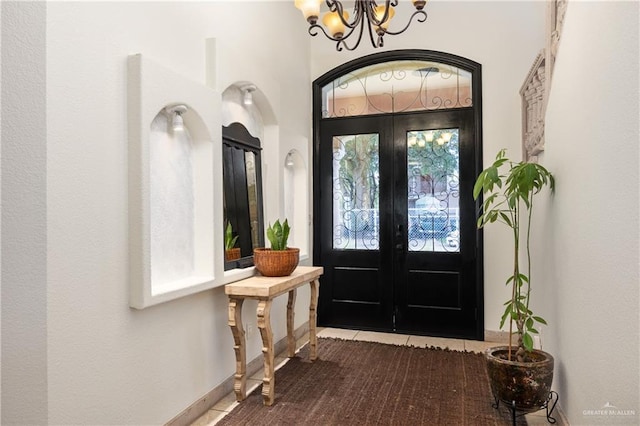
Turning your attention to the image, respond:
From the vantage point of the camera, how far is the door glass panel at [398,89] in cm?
431

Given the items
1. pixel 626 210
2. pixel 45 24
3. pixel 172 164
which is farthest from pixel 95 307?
pixel 626 210

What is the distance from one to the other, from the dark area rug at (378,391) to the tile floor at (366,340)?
8 centimetres

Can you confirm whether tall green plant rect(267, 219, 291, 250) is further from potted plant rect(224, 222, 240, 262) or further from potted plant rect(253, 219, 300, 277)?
potted plant rect(224, 222, 240, 262)

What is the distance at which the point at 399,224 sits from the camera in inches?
172

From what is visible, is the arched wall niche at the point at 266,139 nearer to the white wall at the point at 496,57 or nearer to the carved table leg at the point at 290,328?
the carved table leg at the point at 290,328

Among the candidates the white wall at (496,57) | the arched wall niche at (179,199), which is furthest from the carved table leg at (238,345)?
the white wall at (496,57)

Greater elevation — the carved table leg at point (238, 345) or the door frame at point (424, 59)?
the door frame at point (424, 59)

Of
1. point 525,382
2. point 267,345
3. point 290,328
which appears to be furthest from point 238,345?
point 525,382

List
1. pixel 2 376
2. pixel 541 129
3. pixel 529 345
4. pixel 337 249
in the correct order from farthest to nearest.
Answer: pixel 337 249
pixel 541 129
pixel 529 345
pixel 2 376

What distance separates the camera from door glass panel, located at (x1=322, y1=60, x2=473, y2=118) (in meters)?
4.31

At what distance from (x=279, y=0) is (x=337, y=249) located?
8.27 feet

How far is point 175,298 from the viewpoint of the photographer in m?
2.30

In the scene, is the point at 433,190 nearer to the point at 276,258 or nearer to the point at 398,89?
the point at 398,89

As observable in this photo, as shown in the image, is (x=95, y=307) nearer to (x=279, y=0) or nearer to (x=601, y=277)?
(x=601, y=277)
